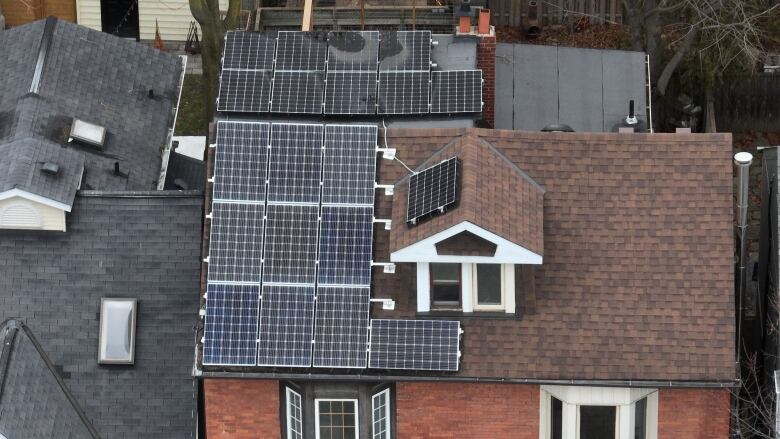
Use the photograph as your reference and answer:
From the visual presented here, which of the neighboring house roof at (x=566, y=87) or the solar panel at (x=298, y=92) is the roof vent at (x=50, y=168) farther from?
the neighboring house roof at (x=566, y=87)

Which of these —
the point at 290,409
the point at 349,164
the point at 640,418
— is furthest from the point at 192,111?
the point at 640,418

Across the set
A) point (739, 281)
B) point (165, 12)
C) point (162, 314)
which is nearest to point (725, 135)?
point (739, 281)

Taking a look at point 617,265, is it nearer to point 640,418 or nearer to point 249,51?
point 640,418

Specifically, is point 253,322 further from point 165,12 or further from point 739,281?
point 165,12

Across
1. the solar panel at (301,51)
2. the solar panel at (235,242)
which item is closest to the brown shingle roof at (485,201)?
the solar panel at (235,242)

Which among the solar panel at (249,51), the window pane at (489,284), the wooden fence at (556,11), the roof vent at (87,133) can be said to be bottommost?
the window pane at (489,284)

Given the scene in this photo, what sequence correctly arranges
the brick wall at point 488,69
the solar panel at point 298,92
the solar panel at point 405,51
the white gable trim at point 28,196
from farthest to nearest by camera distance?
the brick wall at point 488,69
the solar panel at point 405,51
the solar panel at point 298,92
the white gable trim at point 28,196
